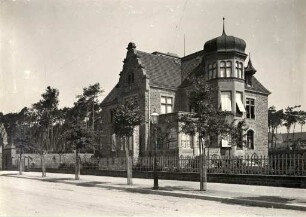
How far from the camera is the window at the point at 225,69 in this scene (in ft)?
102

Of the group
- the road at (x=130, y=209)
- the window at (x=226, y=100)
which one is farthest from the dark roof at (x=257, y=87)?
the road at (x=130, y=209)

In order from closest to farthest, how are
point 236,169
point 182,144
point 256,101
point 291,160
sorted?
1. point 291,160
2. point 236,169
3. point 182,144
4. point 256,101

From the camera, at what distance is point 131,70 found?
3484cm

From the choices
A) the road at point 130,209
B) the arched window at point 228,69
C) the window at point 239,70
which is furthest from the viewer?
the window at point 239,70

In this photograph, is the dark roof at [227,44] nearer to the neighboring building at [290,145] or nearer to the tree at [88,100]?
the neighboring building at [290,145]

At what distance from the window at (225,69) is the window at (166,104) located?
591 cm

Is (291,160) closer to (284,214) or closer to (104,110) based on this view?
(284,214)

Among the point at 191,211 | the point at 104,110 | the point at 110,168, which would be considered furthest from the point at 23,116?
the point at 191,211

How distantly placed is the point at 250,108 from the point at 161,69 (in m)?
9.38

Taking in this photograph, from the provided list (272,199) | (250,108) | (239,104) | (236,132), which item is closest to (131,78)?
(239,104)

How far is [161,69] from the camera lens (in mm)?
36031

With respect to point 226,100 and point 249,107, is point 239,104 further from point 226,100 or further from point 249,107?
point 249,107

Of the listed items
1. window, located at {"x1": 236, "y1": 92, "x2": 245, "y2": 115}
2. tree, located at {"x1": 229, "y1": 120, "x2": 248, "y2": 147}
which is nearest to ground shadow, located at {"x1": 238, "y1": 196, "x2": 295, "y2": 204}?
tree, located at {"x1": 229, "y1": 120, "x2": 248, "y2": 147}

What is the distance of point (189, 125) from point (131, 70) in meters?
19.7
